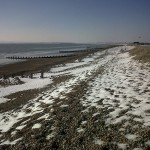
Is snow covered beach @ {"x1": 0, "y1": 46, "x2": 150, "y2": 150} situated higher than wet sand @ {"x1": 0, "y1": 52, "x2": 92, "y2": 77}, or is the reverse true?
snow covered beach @ {"x1": 0, "y1": 46, "x2": 150, "y2": 150}

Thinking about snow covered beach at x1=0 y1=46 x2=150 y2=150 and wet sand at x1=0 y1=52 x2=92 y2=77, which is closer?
snow covered beach at x1=0 y1=46 x2=150 y2=150

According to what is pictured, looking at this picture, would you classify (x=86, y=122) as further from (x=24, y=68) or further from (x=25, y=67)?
(x=25, y=67)

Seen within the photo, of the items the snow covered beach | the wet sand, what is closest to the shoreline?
the wet sand

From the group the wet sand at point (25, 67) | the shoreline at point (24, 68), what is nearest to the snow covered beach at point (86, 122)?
the shoreline at point (24, 68)

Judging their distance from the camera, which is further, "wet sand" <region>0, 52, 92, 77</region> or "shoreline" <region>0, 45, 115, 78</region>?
"wet sand" <region>0, 52, 92, 77</region>

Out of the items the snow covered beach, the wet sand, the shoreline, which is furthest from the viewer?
the wet sand

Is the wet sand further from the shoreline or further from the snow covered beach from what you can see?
the snow covered beach

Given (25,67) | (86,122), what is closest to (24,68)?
(25,67)

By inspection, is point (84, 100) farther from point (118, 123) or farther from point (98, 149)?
point (98, 149)

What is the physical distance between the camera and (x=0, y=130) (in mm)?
10289

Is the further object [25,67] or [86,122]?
[25,67]

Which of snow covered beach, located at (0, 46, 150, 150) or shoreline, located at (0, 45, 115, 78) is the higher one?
snow covered beach, located at (0, 46, 150, 150)

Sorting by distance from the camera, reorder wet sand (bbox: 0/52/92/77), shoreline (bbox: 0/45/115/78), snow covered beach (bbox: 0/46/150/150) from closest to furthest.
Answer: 1. snow covered beach (bbox: 0/46/150/150)
2. shoreline (bbox: 0/45/115/78)
3. wet sand (bbox: 0/52/92/77)

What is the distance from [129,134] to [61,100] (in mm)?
5985
